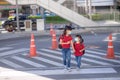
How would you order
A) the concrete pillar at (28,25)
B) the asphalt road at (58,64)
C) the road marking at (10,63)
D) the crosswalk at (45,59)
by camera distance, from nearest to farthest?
the asphalt road at (58,64) < the road marking at (10,63) < the crosswalk at (45,59) < the concrete pillar at (28,25)

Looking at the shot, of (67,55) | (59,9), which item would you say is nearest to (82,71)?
(67,55)

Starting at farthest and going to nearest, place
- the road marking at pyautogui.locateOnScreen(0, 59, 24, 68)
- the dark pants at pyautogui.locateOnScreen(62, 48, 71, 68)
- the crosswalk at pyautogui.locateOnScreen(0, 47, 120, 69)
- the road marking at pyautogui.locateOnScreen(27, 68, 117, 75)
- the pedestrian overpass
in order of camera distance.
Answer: the pedestrian overpass < the crosswalk at pyautogui.locateOnScreen(0, 47, 120, 69) < the road marking at pyautogui.locateOnScreen(0, 59, 24, 68) < the dark pants at pyautogui.locateOnScreen(62, 48, 71, 68) < the road marking at pyautogui.locateOnScreen(27, 68, 117, 75)

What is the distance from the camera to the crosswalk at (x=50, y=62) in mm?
13366

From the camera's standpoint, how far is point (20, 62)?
15.8m

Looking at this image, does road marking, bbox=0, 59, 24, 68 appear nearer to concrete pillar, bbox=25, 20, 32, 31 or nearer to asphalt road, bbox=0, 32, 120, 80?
asphalt road, bbox=0, 32, 120, 80

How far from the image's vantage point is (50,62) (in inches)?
612

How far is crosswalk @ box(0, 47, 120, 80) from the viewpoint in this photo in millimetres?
13366

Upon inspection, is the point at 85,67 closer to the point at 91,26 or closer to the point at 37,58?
the point at 37,58

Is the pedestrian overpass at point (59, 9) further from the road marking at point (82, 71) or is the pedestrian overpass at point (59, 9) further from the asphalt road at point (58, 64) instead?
the road marking at point (82, 71)

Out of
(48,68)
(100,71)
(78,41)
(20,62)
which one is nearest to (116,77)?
(100,71)

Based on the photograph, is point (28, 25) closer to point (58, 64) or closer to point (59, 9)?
point (59, 9)

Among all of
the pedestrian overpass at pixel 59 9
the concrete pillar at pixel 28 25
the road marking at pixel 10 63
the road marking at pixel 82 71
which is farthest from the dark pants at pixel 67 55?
the concrete pillar at pixel 28 25

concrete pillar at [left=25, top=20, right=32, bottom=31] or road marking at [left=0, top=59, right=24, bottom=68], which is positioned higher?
concrete pillar at [left=25, top=20, right=32, bottom=31]

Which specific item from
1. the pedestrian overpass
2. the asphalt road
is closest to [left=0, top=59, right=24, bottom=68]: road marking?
the asphalt road
